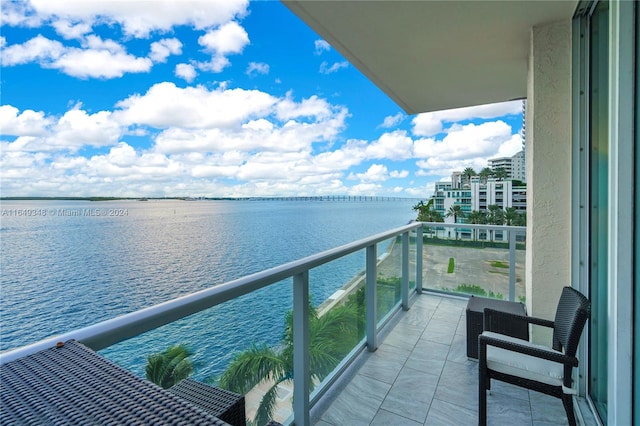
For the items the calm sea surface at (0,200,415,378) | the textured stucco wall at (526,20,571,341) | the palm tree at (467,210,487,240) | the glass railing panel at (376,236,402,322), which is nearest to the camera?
the calm sea surface at (0,200,415,378)

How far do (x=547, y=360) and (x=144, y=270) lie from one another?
21419mm

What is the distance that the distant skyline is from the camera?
22.0 m

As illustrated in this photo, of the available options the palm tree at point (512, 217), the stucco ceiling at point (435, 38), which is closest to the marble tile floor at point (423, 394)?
the palm tree at point (512, 217)

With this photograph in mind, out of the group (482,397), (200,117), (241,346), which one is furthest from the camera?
(200,117)

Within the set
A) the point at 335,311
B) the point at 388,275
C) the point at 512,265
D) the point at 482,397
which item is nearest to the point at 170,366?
the point at 335,311

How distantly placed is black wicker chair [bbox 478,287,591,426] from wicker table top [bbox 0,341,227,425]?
6.26 ft

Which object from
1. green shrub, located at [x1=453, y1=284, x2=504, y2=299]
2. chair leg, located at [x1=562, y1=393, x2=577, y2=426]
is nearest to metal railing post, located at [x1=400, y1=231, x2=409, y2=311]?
green shrub, located at [x1=453, y1=284, x2=504, y2=299]

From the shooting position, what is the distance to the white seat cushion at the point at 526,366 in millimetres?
1867

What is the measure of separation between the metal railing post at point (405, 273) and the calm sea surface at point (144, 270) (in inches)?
35.7

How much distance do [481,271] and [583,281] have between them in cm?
243

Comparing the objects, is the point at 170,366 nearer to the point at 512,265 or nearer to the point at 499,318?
the point at 499,318

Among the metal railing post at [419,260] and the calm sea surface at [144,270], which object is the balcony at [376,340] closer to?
the calm sea surface at [144,270]

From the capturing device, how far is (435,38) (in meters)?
2.77

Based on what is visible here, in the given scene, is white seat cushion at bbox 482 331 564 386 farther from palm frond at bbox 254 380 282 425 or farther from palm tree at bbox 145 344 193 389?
palm tree at bbox 145 344 193 389
